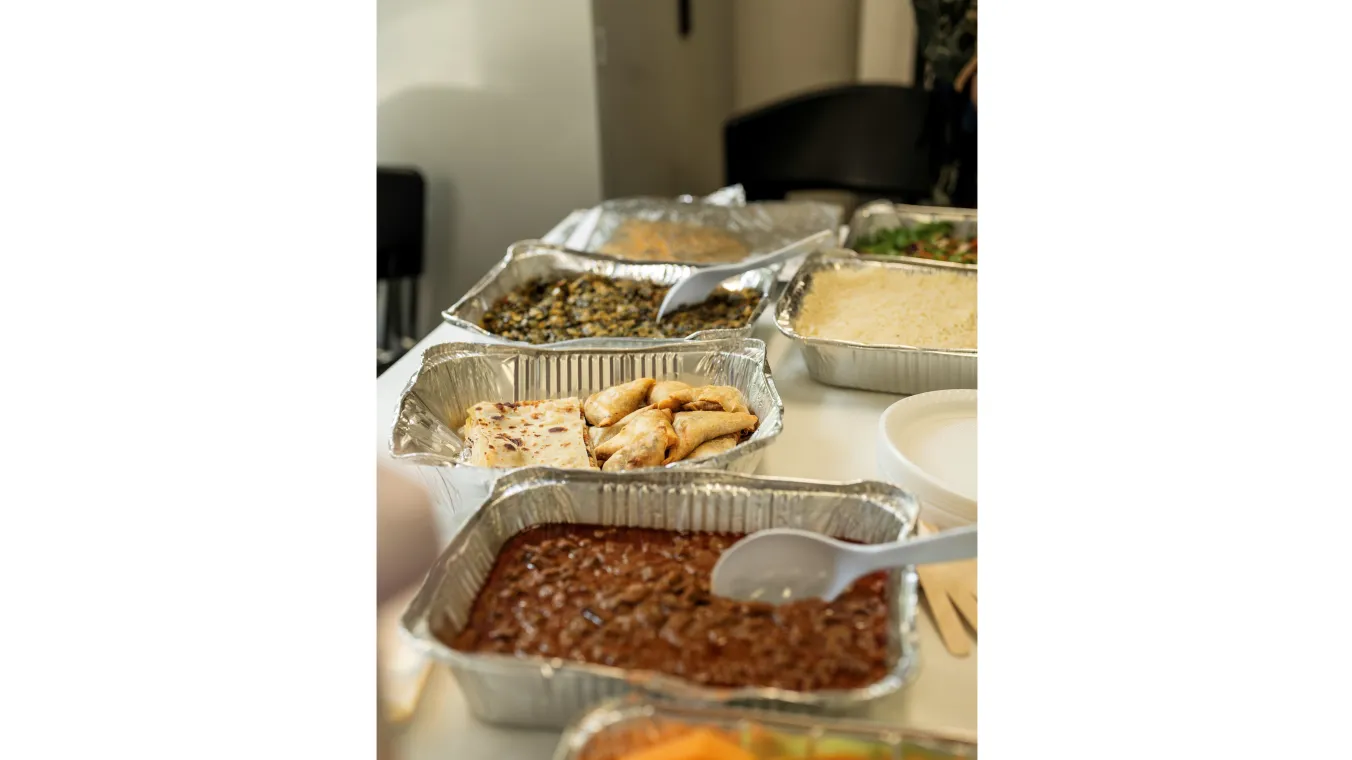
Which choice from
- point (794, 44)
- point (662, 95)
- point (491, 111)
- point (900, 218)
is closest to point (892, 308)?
point (900, 218)

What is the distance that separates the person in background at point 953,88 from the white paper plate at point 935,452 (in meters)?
1.67

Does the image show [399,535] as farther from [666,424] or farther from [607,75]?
[607,75]

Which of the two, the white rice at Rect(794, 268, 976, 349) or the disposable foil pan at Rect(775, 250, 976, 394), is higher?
the white rice at Rect(794, 268, 976, 349)

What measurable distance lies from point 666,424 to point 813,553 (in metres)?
0.34

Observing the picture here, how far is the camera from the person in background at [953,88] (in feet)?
8.78

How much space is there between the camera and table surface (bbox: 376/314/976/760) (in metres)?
0.75

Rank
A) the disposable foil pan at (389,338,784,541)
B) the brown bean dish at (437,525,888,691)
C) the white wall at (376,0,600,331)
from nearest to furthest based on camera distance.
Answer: the brown bean dish at (437,525,888,691)
the disposable foil pan at (389,338,784,541)
the white wall at (376,0,600,331)

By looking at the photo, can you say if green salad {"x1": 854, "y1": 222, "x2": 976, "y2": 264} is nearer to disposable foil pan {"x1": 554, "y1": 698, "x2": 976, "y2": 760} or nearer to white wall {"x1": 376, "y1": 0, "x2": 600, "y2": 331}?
white wall {"x1": 376, "y1": 0, "x2": 600, "y2": 331}

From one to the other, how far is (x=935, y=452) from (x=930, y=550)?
35 centimetres

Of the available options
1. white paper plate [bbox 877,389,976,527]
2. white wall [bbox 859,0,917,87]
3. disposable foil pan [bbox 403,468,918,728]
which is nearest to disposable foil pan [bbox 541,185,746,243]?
white paper plate [bbox 877,389,976,527]

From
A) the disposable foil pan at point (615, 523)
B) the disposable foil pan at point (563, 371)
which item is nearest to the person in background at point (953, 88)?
the disposable foil pan at point (563, 371)

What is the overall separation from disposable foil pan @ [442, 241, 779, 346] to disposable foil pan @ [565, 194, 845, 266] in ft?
1.03

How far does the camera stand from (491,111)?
9.85 feet

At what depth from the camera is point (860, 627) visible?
0.78 metres
